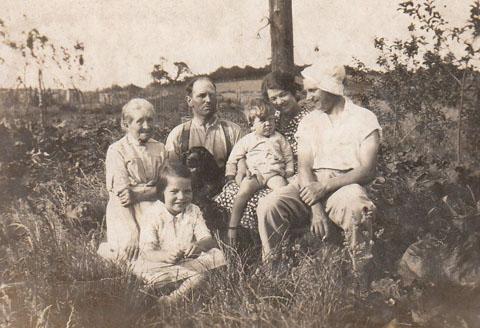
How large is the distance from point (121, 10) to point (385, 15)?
186cm

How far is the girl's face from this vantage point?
3.38 m

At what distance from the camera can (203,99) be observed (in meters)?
4.07

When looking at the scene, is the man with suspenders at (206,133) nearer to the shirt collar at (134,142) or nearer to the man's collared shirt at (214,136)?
the man's collared shirt at (214,136)

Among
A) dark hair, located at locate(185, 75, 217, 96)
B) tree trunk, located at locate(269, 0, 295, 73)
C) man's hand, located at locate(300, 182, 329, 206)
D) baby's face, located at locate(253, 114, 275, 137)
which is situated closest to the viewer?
man's hand, located at locate(300, 182, 329, 206)

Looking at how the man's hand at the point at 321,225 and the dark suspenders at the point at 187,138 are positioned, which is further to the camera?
the dark suspenders at the point at 187,138

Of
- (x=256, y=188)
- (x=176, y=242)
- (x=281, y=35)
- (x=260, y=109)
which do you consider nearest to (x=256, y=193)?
(x=256, y=188)

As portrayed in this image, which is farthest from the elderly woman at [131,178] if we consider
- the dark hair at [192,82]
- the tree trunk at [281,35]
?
the tree trunk at [281,35]

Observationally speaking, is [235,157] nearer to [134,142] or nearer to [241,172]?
[241,172]

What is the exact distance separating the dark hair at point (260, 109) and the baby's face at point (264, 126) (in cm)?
2

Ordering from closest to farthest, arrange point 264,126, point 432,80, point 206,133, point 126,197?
point 126,197, point 264,126, point 206,133, point 432,80

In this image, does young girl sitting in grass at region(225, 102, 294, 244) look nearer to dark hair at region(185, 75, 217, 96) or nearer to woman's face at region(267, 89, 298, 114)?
woman's face at region(267, 89, 298, 114)

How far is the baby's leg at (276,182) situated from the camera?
12.3 feet

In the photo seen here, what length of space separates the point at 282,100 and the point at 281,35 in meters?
0.62

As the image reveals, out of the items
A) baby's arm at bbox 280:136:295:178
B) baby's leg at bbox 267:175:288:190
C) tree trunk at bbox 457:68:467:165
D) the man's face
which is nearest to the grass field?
tree trunk at bbox 457:68:467:165
